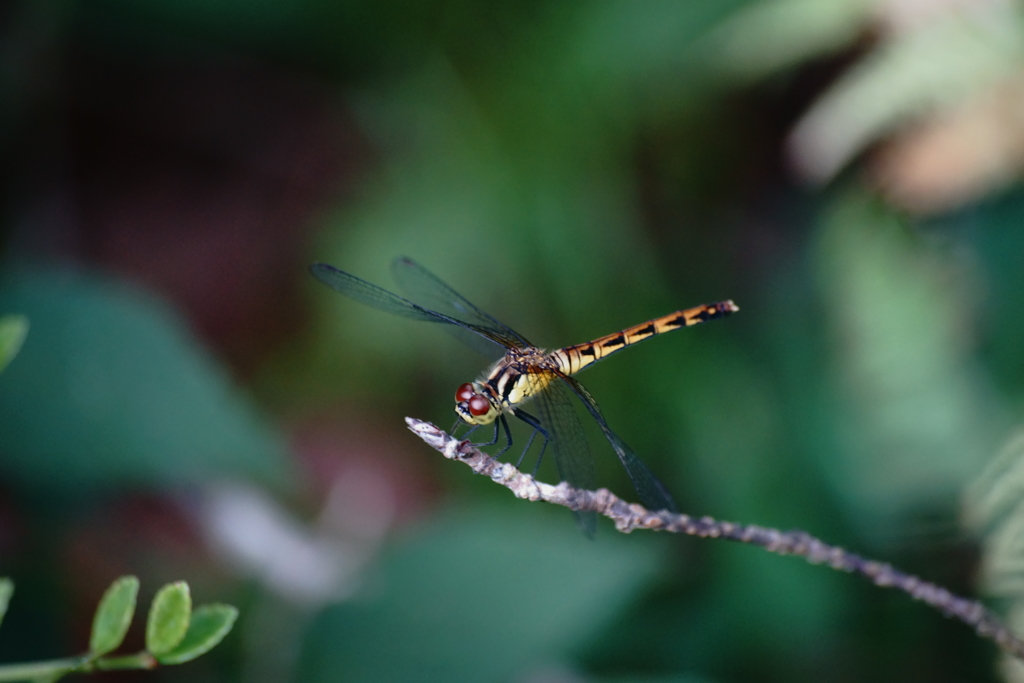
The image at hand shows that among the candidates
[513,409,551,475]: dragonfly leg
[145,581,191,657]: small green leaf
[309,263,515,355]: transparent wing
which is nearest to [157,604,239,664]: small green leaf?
[145,581,191,657]: small green leaf

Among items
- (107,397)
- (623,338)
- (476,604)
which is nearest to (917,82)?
(623,338)

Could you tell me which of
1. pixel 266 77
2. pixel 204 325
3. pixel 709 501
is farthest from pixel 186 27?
pixel 709 501

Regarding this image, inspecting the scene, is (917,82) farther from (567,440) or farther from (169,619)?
(169,619)

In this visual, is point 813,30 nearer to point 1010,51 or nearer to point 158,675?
point 1010,51

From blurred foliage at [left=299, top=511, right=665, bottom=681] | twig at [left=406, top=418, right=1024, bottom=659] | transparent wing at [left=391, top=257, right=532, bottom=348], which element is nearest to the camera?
twig at [left=406, top=418, right=1024, bottom=659]

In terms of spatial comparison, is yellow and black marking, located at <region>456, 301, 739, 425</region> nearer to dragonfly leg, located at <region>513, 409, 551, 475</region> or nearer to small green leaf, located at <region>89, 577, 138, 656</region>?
dragonfly leg, located at <region>513, 409, 551, 475</region>

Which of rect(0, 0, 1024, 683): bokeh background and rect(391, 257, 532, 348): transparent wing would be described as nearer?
rect(0, 0, 1024, 683): bokeh background

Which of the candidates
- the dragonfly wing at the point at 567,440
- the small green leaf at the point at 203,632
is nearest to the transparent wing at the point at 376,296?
the dragonfly wing at the point at 567,440

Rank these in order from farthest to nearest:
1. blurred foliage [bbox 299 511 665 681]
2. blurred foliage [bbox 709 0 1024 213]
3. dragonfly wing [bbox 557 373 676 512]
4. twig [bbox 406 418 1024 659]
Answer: blurred foliage [bbox 709 0 1024 213]
blurred foliage [bbox 299 511 665 681]
dragonfly wing [bbox 557 373 676 512]
twig [bbox 406 418 1024 659]
